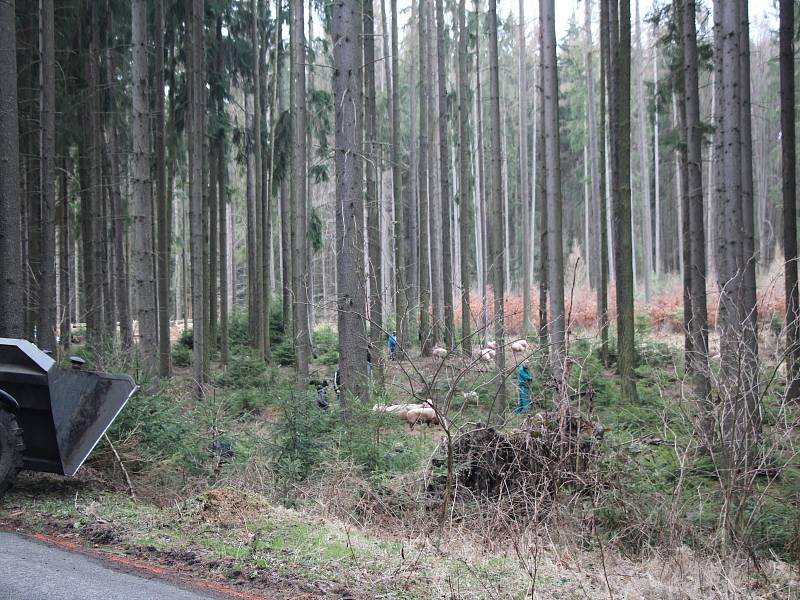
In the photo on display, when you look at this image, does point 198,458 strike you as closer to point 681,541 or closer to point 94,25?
point 681,541

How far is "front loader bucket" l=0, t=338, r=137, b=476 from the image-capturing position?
7.43 meters

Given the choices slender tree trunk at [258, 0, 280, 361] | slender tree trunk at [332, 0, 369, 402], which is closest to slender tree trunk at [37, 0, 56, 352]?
slender tree trunk at [332, 0, 369, 402]

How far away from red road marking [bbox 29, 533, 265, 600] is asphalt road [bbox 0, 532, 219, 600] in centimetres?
14

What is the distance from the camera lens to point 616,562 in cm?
679

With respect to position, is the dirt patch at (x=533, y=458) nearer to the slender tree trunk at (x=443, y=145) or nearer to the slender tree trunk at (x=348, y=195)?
the slender tree trunk at (x=348, y=195)

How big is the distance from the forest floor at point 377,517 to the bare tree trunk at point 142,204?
2.88 meters

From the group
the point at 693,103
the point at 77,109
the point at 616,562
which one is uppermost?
the point at 77,109

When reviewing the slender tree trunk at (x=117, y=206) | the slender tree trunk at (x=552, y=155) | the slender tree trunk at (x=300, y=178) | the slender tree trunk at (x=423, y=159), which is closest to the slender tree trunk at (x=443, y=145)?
the slender tree trunk at (x=423, y=159)

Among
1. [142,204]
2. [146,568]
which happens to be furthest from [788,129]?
[146,568]

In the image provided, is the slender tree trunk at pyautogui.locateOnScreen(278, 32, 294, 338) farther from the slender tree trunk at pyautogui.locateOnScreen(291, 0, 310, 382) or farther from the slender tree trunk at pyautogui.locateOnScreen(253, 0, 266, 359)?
the slender tree trunk at pyautogui.locateOnScreen(291, 0, 310, 382)

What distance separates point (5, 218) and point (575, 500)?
350 inches

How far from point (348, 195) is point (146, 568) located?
22.3ft

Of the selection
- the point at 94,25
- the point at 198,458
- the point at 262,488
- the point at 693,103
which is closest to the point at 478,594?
the point at 262,488

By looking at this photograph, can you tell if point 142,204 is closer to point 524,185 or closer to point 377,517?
point 377,517
